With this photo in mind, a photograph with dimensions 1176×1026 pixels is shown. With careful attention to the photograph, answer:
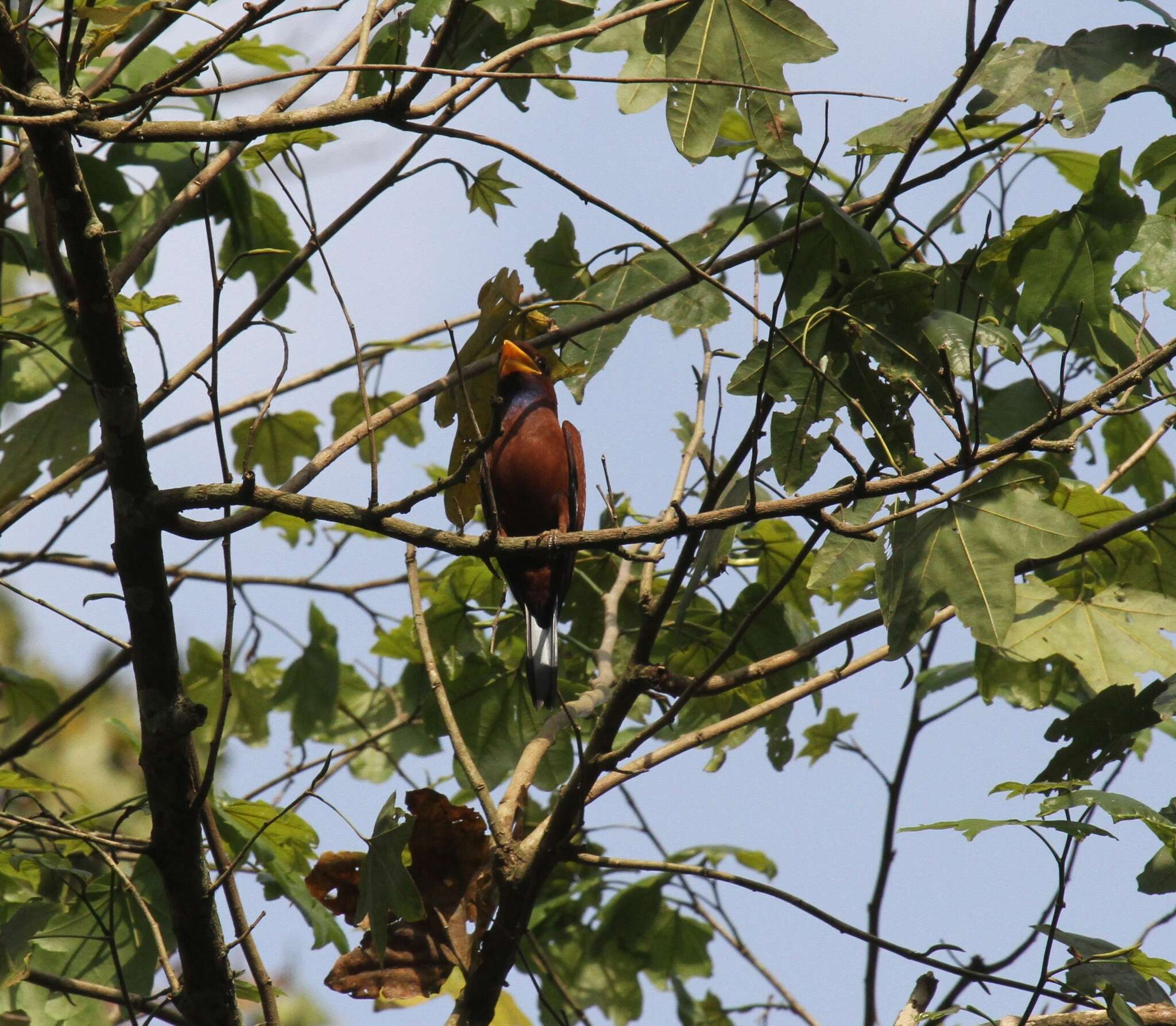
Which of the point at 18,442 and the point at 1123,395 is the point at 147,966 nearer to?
the point at 18,442

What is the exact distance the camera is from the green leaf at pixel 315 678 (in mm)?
3938

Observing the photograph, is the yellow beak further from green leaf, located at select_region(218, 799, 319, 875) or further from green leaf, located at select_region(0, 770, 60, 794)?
green leaf, located at select_region(0, 770, 60, 794)

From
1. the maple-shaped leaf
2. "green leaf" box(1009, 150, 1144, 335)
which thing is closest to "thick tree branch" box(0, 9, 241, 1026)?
the maple-shaped leaf

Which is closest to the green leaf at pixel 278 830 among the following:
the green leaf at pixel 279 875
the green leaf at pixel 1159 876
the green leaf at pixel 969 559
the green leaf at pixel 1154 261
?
the green leaf at pixel 279 875

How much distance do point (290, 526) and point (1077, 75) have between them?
285cm

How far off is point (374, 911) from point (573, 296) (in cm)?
177

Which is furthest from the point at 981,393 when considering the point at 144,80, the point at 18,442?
the point at 18,442

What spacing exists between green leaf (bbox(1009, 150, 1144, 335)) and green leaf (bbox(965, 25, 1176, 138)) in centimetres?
23

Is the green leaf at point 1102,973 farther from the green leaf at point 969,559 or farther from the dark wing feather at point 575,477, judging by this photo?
the dark wing feather at point 575,477

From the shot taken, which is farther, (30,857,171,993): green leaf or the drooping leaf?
the drooping leaf

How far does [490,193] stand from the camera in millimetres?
3365

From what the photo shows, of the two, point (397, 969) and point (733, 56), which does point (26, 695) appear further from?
point (733, 56)

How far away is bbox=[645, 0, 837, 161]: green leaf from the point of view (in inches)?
97.4

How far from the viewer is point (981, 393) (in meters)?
3.48
